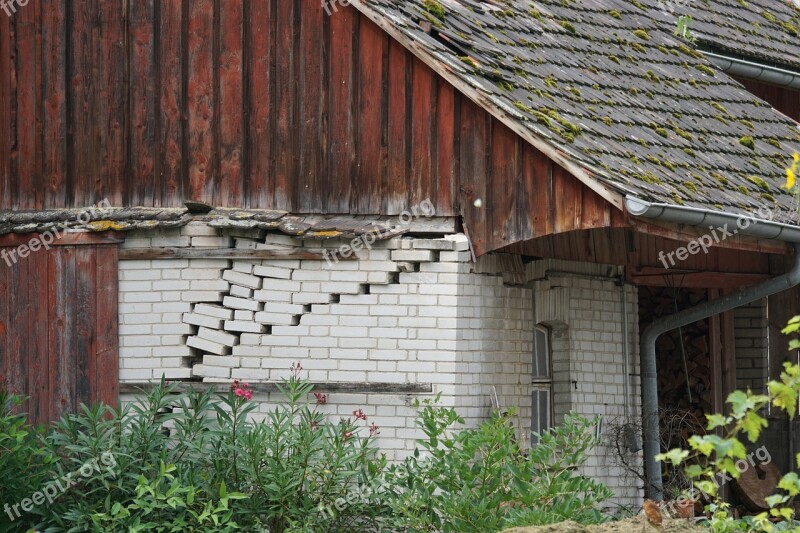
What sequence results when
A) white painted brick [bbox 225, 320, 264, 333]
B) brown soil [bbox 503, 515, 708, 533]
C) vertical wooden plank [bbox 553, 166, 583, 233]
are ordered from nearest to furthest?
brown soil [bbox 503, 515, 708, 533] < vertical wooden plank [bbox 553, 166, 583, 233] < white painted brick [bbox 225, 320, 264, 333]

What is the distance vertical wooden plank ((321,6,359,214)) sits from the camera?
10320 mm

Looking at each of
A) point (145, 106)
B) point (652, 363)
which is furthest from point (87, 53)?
point (652, 363)

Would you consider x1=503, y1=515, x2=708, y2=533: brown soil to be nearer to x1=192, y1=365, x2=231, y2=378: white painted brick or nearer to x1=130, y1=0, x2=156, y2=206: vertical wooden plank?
x1=192, y1=365, x2=231, y2=378: white painted brick

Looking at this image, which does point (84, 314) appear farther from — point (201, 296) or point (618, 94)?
point (618, 94)

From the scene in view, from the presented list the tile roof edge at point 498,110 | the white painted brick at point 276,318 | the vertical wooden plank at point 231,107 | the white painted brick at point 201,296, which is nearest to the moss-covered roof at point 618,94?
the tile roof edge at point 498,110

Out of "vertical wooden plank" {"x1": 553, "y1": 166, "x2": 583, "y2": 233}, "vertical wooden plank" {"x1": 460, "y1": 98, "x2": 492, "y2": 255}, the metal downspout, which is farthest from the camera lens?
the metal downspout

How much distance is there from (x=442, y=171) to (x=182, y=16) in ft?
8.64

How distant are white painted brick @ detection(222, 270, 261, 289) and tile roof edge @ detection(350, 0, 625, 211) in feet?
6.84

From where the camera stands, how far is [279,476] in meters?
8.92

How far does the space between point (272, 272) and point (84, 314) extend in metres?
1.63

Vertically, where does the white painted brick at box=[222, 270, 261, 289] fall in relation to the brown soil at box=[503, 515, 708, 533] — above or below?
above

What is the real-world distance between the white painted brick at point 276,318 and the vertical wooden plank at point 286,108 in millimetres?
820

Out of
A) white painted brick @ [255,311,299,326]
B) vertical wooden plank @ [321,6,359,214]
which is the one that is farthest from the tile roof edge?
white painted brick @ [255,311,299,326]

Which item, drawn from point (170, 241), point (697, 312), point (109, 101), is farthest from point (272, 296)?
point (697, 312)
